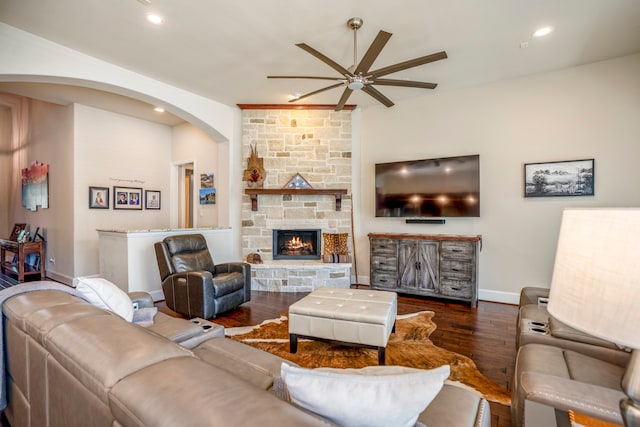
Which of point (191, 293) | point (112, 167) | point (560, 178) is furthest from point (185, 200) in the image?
point (560, 178)

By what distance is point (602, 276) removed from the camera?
71cm

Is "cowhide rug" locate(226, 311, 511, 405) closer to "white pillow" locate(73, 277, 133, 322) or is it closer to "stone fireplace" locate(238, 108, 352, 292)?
"white pillow" locate(73, 277, 133, 322)

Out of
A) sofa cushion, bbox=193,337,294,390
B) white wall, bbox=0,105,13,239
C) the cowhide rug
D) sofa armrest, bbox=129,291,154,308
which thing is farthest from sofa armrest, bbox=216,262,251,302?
white wall, bbox=0,105,13,239

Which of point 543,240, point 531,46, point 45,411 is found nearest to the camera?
point 45,411

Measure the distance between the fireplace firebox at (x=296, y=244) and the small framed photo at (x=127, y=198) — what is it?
2.95m

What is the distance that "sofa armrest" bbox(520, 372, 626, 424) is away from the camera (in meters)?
1.06

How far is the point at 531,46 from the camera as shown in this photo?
322 centimetres

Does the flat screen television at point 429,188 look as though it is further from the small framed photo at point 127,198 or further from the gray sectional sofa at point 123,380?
the small framed photo at point 127,198

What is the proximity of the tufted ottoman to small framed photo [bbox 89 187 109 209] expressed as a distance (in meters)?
4.60

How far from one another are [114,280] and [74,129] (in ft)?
9.11

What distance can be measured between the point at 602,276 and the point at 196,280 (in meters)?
3.32

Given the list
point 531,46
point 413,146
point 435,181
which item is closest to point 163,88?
point 413,146

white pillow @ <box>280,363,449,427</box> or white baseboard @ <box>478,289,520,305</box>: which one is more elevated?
white pillow @ <box>280,363,449,427</box>

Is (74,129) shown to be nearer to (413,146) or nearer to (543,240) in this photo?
(413,146)
